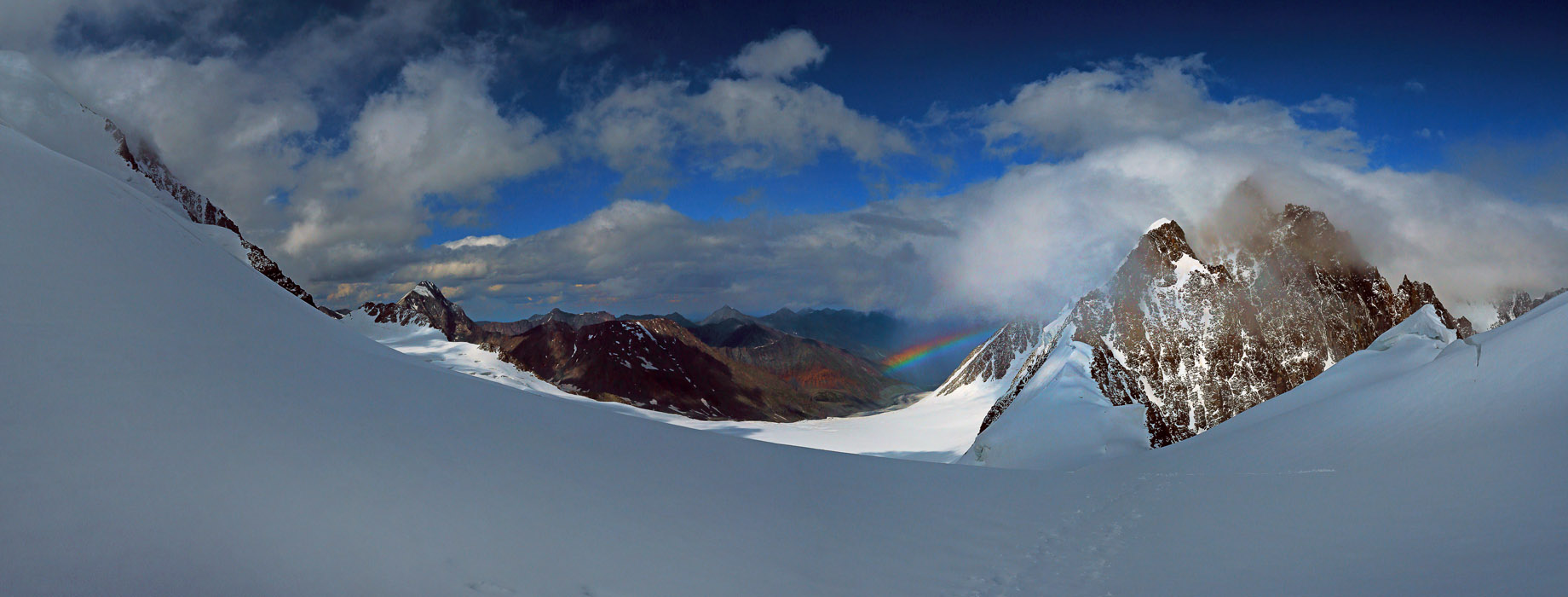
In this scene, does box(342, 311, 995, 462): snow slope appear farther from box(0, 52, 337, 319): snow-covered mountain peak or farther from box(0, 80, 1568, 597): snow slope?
box(0, 80, 1568, 597): snow slope

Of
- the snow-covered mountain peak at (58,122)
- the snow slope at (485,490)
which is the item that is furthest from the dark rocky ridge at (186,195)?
the snow slope at (485,490)

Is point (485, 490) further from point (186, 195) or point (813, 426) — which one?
point (186, 195)

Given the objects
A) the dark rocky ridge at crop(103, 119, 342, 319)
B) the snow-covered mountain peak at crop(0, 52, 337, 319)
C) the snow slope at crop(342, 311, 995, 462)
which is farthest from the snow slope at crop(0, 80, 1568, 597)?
the dark rocky ridge at crop(103, 119, 342, 319)

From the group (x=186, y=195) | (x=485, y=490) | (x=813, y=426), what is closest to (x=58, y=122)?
(x=485, y=490)

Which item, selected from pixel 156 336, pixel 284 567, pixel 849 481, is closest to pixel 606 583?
pixel 284 567

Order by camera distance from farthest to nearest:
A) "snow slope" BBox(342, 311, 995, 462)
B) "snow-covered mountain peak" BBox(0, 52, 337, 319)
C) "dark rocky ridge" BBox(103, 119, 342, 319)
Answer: "dark rocky ridge" BBox(103, 119, 342, 319), "snow slope" BBox(342, 311, 995, 462), "snow-covered mountain peak" BBox(0, 52, 337, 319)

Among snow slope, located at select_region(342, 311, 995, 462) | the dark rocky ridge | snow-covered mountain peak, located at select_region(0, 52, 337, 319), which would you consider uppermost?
the dark rocky ridge

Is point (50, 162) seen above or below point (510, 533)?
above

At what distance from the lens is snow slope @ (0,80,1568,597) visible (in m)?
5.96

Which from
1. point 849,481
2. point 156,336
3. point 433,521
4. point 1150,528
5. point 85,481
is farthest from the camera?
point 849,481

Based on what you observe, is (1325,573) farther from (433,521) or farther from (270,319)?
(270,319)

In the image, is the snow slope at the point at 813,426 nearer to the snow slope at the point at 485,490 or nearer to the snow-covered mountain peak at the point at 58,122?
Answer: the snow-covered mountain peak at the point at 58,122

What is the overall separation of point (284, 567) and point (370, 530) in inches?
47.7

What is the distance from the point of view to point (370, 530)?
711 cm
